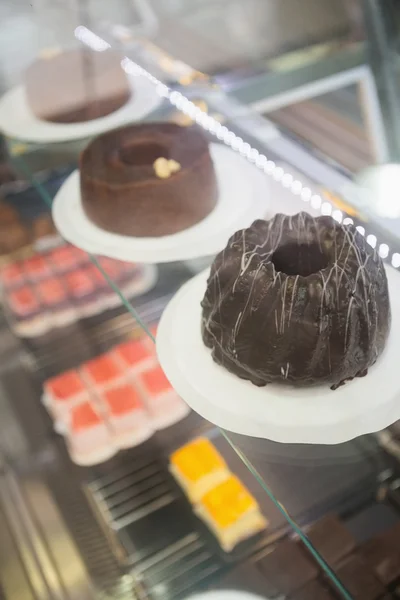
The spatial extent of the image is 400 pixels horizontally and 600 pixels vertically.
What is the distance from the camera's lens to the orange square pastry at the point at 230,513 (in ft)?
4.10

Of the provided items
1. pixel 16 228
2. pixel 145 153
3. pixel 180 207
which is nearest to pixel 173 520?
pixel 180 207

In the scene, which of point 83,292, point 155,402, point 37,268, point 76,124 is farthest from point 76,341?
point 76,124

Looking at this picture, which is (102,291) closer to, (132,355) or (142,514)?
(132,355)

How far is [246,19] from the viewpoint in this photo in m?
1.53

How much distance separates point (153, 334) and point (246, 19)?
91 centimetres

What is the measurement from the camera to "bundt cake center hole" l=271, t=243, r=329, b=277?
0.85m

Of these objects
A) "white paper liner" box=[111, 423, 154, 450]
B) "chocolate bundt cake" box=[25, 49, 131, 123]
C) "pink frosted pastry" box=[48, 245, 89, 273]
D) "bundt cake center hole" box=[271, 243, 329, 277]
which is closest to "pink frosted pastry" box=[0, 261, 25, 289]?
"pink frosted pastry" box=[48, 245, 89, 273]

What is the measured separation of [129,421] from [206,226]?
572mm

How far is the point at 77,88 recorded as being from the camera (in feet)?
5.21

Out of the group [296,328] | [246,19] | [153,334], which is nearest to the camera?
[296,328]

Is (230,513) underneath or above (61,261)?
underneath

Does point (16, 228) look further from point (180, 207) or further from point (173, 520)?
point (173, 520)

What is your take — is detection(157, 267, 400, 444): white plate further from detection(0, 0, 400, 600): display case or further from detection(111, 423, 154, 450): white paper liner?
detection(111, 423, 154, 450): white paper liner

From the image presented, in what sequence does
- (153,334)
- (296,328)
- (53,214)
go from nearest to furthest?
(296,328) < (153,334) < (53,214)
